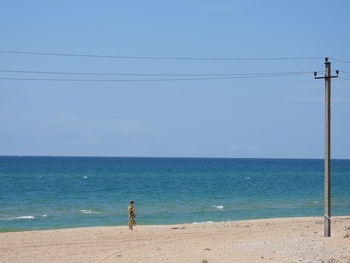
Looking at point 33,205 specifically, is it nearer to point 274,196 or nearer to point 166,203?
point 166,203

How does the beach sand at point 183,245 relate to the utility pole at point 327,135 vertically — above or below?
below

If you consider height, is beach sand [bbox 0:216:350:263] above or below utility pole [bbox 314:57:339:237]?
below

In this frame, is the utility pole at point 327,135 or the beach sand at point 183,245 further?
the utility pole at point 327,135

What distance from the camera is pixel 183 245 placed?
72.8ft

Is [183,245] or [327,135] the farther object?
[327,135]

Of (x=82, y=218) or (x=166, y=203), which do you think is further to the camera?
(x=166, y=203)

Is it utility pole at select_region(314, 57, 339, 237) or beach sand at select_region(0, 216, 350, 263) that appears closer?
beach sand at select_region(0, 216, 350, 263)

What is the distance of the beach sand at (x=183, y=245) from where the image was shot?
19031 millimetres

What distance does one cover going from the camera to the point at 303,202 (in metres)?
52.2

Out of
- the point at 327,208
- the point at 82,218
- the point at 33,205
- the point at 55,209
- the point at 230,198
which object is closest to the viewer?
the point at 327,208

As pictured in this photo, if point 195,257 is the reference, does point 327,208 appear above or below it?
above

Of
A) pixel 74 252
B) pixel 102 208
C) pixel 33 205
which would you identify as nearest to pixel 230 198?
pixel 102 208

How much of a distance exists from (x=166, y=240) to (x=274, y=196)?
36877 mm

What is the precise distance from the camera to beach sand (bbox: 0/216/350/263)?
19031mm
